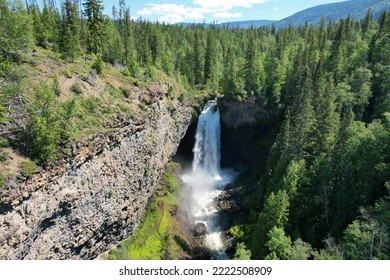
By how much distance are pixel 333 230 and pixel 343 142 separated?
40.5 feet

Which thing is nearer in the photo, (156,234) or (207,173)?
(156,234)

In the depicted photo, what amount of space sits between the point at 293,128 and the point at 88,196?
3387cm

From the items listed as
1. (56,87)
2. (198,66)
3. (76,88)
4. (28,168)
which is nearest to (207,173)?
(198,66)

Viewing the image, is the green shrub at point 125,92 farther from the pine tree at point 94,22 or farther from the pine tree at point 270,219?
the pine tree at point 270,219

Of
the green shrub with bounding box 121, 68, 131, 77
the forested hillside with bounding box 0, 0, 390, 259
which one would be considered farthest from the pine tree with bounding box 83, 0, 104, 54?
the green shrub with bounding box 121, 68, 131, 77

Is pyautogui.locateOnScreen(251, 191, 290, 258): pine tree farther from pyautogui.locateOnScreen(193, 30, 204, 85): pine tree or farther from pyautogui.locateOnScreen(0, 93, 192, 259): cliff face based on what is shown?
pyautogui.locateOnScreen(193, 30, 204, 85): pine tree

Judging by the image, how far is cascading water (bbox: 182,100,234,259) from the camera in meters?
57.9

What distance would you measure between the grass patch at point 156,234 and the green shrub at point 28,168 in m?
17.0

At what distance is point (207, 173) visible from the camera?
71438 millimetres

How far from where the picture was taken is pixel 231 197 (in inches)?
2443

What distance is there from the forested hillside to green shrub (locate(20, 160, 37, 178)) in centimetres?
20

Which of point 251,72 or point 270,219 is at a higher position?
point 251,72

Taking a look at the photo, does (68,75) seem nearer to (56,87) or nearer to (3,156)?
(56,87)

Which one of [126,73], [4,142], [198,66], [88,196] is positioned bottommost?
[88,196]
